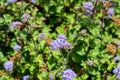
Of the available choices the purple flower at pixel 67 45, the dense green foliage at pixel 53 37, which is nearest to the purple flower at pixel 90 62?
the dense green foliage at pixel 53 37

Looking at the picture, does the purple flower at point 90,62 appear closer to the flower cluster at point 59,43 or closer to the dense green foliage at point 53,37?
the dense green foliage at point 53,37

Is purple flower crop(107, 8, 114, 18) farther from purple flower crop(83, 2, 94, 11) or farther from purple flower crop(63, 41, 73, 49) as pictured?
purple flower crop(63, 41, 73, 49)

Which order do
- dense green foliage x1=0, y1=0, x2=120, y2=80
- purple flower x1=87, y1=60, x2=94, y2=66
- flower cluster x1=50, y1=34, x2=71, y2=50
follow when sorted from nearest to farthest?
flower cluster x1=50, y1=34, x2=71, y2=50, purple flower x1=87, y1=60, x2=94, y2=66, dense green foliage x1=0, y1=0, x2=120, y2=80

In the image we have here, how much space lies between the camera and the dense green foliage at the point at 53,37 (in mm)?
4176

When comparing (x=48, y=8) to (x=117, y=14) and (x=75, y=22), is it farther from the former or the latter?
(x=117, y=14)

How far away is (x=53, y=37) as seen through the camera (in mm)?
4492

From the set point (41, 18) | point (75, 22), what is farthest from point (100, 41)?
point (41, 18)

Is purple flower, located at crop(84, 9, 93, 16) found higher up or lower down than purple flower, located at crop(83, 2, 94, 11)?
lower down

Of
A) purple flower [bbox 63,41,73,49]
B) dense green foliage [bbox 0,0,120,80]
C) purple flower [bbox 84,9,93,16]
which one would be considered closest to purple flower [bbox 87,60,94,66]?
dense green foliage [bbox 0,0,120,80]

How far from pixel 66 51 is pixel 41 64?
1.04 feet

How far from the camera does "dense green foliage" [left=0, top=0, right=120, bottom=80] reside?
4.18m

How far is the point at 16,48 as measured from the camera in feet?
13.5

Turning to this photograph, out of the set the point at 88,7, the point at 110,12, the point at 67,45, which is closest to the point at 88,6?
the point at 88,7

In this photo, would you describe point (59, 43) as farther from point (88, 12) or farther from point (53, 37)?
point (53, 37)
